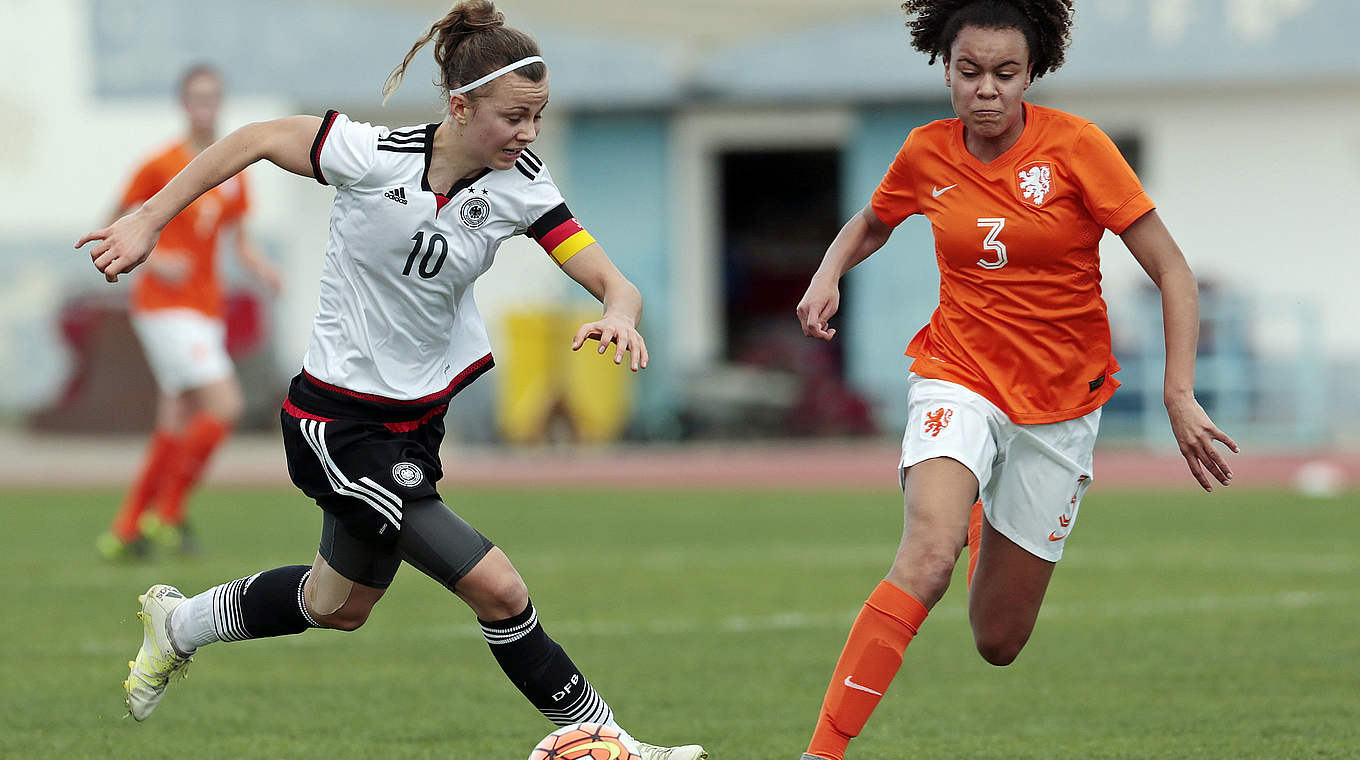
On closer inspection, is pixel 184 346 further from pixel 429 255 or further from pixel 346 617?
pixel 429 255

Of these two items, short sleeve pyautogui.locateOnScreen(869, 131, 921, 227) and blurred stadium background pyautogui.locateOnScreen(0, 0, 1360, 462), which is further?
blurred stadium background pyautogui.locateOnScreen(0, 0, 1360, 462)

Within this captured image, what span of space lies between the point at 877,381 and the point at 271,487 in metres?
8.29

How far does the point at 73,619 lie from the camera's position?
26.8 ft

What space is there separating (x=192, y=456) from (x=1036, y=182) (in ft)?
20.6

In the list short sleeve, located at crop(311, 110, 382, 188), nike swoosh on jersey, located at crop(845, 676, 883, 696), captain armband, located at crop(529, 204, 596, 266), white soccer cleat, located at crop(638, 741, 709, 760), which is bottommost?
white soccer cleat, located at crop(638, 741, 709, 760)

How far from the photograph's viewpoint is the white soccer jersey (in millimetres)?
4719

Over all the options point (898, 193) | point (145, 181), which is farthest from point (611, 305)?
point (145, 181)

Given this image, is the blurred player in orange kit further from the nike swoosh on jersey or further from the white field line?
the nike swoosh on jersey

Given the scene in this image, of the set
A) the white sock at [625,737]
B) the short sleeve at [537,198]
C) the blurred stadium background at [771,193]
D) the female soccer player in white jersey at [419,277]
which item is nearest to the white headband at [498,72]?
the female soccer player in white jersey at [419,277]

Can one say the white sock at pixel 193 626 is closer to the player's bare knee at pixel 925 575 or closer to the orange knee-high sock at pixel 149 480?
the player's bare knee at pixel 925 575

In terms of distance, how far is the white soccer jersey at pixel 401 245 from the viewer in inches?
186

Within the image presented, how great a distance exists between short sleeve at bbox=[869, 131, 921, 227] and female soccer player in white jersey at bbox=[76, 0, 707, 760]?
3.02 feet

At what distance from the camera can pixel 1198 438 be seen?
4547 millimetres

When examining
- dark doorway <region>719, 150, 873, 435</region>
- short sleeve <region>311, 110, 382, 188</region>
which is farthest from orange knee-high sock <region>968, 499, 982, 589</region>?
dark doorway <region>719, 150, 873, 435</region>
